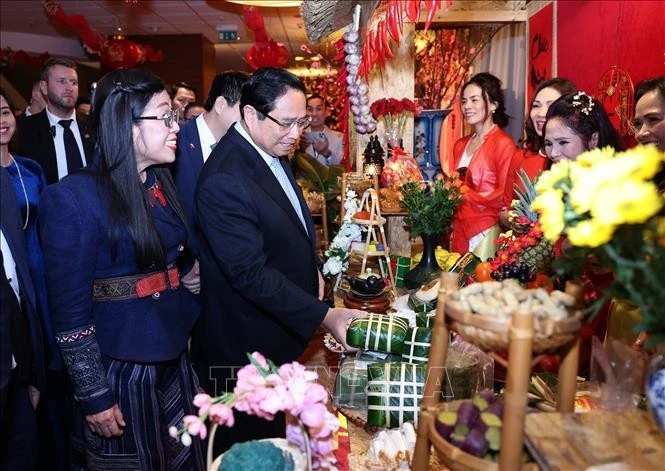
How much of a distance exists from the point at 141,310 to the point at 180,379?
0.90 ft

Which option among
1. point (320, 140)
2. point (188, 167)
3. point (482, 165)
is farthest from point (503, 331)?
point (320, 140)

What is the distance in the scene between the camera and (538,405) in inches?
43.0

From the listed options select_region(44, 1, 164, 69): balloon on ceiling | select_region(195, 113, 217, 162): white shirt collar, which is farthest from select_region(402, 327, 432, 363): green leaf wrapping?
select_region(44, 1, 164, 69): balloon on ceiling

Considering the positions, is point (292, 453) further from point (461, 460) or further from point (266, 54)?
point (266, 54)

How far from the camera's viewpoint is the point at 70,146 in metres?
4.08

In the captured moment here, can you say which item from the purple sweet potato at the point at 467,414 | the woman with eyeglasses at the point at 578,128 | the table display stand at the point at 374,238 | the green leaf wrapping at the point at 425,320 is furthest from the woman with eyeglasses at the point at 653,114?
the purple sweet potato at the point at 467,414

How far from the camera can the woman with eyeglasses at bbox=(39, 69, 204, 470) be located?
1.45m

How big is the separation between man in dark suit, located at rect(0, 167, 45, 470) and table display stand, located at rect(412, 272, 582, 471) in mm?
1038

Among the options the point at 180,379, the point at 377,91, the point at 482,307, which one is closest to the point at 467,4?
the point at 377,91

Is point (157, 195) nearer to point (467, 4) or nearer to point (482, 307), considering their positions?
point (482, 307)

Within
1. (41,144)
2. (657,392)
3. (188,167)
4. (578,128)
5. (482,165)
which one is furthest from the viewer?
(41,144)

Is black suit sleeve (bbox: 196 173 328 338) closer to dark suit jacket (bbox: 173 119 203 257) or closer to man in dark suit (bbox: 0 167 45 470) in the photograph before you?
man in dark suit (bbox: 0 167 45 470)

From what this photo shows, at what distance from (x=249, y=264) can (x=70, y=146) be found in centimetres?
297

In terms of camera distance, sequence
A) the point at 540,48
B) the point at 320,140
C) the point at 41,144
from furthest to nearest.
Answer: the point at 320,140, the point at 540,48, the point at 41,144
